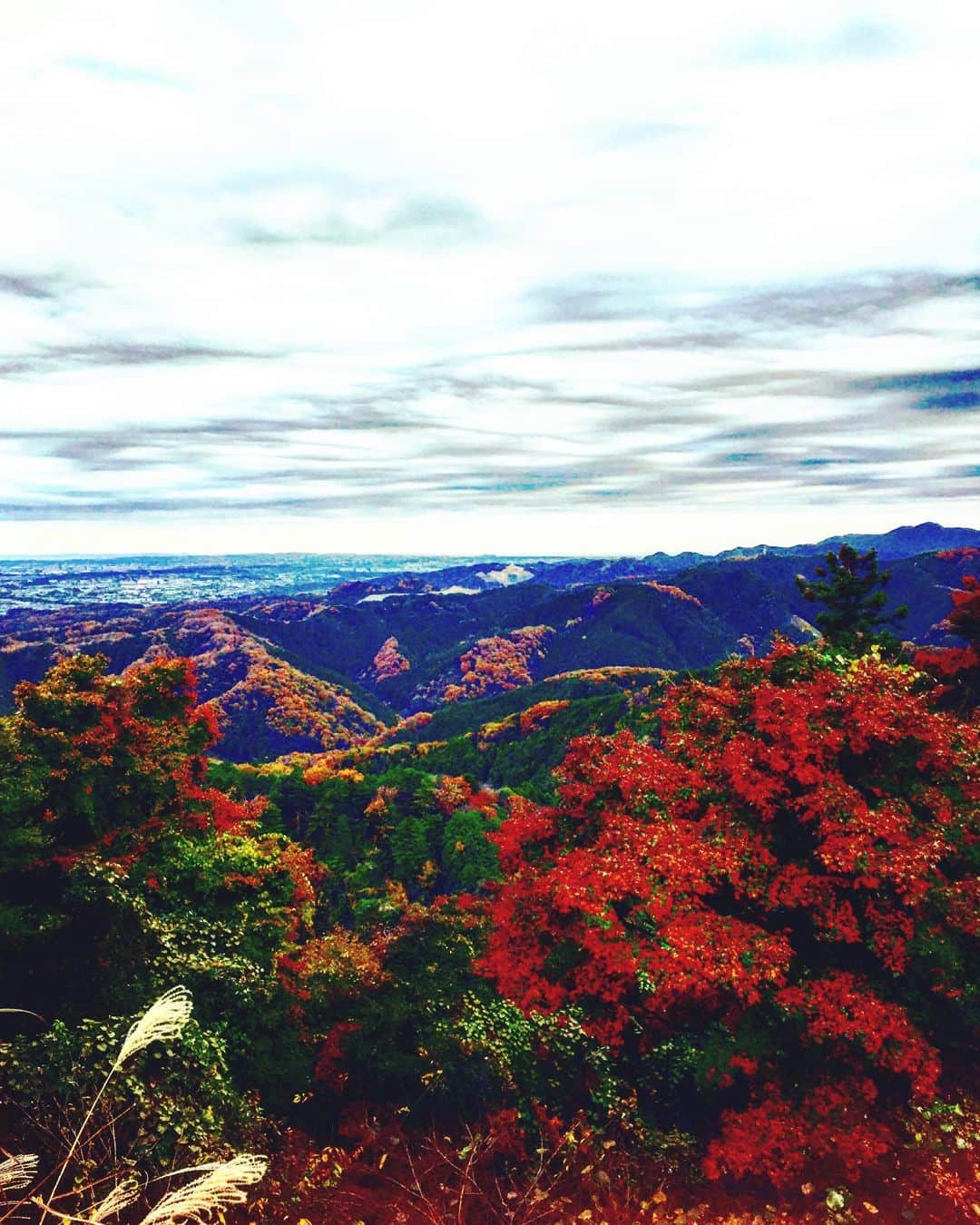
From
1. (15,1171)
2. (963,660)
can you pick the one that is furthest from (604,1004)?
(963,660)

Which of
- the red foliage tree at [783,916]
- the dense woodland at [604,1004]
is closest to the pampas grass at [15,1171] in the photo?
the dense woodland at [604,1004]

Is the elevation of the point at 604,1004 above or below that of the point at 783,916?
below

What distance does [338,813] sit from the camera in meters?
107

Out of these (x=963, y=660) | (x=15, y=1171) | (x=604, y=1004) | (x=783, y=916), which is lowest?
(x=604, y=1004)

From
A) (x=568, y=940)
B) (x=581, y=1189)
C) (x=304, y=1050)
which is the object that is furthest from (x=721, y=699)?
(x=304, y=1050)

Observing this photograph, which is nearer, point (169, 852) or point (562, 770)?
point (562, 770)

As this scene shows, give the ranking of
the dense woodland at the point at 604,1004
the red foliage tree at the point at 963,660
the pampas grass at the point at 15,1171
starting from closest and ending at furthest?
the pampas grass at the point at 15,1171 < the dense woodland at the point at 604,1004 < the red foliage tree at the point at 963,660

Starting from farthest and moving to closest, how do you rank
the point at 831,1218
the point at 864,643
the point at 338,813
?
the point at 338,813, the point at 864,643, the point at 831,1218

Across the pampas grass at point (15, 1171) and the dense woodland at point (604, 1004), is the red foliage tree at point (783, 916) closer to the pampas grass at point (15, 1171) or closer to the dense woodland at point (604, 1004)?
the dense woodland at point (604, 1004)

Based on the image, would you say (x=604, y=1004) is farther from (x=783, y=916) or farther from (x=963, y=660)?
(x=963, y=660)

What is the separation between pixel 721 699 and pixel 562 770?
5.33 metres

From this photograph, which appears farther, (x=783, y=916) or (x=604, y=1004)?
(x=604, y=1004)

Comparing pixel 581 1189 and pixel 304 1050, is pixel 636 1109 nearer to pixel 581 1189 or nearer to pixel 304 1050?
pixel 581 1189

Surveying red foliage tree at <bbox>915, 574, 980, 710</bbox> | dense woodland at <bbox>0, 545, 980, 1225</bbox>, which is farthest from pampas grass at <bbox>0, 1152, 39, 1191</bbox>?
red foliage tree at <bbox>915, 574, 980, 710</bbox>
